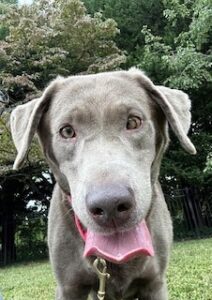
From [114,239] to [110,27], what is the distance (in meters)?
13.9

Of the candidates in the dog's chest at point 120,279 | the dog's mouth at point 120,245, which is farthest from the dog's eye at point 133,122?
the dog's chest at point 120,279

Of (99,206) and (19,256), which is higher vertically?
(99,206)

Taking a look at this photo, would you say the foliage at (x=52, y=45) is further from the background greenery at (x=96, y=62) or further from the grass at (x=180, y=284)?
the grass at (x=180, y=284)

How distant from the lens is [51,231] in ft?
12.8

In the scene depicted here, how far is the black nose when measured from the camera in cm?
262

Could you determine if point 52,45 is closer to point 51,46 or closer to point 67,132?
point 51,46

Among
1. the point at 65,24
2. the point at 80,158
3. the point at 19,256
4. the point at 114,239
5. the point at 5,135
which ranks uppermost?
the point at 80,158

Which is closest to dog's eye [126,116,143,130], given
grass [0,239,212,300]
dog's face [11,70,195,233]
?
dog's face [11,70,195,233]

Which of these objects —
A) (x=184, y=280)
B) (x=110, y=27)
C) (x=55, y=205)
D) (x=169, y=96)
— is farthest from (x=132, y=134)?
(x=110, y=27)

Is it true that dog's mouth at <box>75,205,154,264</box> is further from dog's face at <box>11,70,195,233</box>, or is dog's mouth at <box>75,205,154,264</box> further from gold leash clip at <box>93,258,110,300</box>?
gold leash clip at <box>93,258,110,300</box>

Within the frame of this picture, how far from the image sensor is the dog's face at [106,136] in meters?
2.73

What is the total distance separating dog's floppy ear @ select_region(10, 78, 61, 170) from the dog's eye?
60 centimetres

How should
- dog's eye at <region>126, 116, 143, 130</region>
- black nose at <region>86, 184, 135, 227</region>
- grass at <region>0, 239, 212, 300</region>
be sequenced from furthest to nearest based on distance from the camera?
grass at <region>0, 239, 212, 300</region>
dog's eye at <region>126, 116, 143, 130</region>
black nose at <region>86, 184, 135, 227</region>

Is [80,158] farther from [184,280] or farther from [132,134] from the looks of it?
[184,280]
